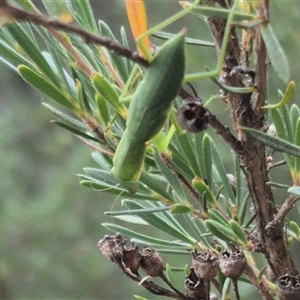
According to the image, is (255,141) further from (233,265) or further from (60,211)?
(60,211)

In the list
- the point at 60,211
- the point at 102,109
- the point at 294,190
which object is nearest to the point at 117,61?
the point at 102,109

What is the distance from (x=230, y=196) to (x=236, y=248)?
5 cm

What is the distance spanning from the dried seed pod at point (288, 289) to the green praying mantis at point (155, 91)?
0.34 ft

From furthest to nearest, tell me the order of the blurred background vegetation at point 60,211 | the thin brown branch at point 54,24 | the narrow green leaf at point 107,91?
1. the blurred background vegetation at point 60,211
2. the narrow green leaf at point 107,91
3. the thin brown branch at point 54,24

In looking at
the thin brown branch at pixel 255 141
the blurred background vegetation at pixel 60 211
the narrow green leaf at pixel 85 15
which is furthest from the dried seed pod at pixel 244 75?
the blurred background vegetation at pixel 60 211

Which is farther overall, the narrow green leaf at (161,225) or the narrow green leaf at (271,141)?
the narrow green leaf at (161,225)

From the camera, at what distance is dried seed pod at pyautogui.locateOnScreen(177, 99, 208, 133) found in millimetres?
224

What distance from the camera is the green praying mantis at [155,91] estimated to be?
217 millimetres

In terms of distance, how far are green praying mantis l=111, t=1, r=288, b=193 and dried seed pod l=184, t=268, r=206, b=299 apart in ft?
0.22

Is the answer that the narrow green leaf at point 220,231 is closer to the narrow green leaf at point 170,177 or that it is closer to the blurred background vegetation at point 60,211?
the narrow green leaf at point 170,177

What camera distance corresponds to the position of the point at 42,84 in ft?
0.96

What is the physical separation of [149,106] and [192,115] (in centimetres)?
3

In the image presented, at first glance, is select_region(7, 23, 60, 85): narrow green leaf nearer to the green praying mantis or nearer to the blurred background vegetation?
the green praying mantis

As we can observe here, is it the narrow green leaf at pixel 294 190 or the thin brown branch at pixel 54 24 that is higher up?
the thin brown branch at pixel 54 24
